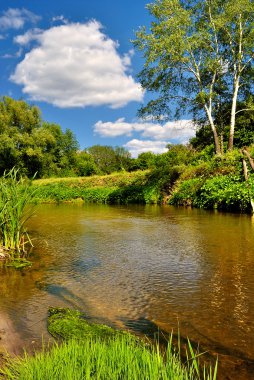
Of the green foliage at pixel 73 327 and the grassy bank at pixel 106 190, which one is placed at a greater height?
the grassy bank at pixel 106 190

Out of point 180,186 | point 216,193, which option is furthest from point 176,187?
point 216,193

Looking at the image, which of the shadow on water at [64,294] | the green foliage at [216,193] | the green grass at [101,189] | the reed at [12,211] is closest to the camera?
the shadow on water at [64,294]

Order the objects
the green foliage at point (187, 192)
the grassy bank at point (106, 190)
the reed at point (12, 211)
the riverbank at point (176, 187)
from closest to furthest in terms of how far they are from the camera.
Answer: the reed at point (12, 211)
the riverbank at point (176, 187)
the green foliage at point (187, 192)
the grassy bank at point (106, 190)

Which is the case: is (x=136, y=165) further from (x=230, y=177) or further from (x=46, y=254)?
(x=46, y=254)

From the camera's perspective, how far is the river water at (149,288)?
3.50 m

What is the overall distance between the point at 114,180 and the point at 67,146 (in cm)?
2556

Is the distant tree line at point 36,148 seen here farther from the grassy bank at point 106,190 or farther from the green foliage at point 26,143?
the grassy bank at point 106,190

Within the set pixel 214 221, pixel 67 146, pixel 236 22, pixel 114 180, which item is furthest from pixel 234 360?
pixel 67 146

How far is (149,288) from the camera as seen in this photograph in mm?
5070

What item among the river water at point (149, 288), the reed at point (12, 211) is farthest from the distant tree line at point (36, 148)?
the reed at point (12, 211)

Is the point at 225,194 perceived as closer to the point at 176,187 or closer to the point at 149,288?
the point at 176,187

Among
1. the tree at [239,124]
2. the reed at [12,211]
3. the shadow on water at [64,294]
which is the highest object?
the tree at [239,124]

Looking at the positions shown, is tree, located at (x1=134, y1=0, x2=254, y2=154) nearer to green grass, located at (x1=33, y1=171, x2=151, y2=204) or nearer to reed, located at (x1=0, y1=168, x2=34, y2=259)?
green grass, located at (x1=33, y1=171, x2=151, y2=204)

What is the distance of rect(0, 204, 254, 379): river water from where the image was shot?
11.5 ft
